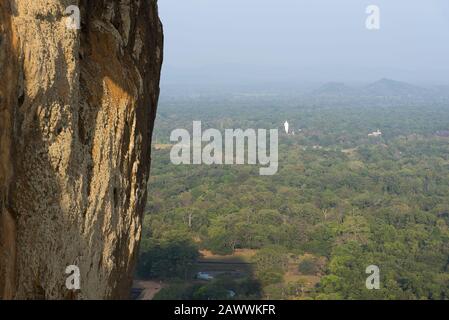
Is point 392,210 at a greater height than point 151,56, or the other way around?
point 151,56

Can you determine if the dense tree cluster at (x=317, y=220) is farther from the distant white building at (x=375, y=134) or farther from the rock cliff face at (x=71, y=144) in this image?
the rock cliff face at (x=71, y=144)

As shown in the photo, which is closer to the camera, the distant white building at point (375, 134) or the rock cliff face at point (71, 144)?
the rock cliff face at point (71, 144)

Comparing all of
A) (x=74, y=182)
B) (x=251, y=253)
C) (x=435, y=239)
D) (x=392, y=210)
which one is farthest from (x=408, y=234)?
(x=74, y=182)

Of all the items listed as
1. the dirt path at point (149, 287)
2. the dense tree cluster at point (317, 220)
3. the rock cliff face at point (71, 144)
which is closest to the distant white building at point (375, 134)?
the dense tree cluster at point (317, 220)

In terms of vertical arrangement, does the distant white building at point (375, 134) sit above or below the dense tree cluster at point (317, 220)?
above

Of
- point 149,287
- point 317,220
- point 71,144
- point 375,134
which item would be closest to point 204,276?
point 149,287

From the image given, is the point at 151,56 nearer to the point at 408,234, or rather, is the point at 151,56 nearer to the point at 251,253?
the point at 251,253

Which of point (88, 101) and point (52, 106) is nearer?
point (52, 106)

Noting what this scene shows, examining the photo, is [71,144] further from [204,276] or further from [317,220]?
[317,220]
